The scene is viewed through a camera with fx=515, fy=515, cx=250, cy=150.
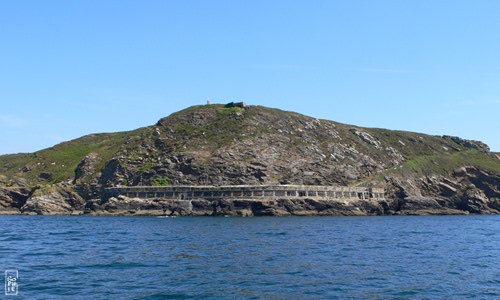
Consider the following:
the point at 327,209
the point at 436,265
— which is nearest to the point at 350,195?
the point at 327,209

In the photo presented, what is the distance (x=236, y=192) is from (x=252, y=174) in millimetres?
13218

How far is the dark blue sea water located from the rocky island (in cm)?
7044

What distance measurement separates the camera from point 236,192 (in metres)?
137

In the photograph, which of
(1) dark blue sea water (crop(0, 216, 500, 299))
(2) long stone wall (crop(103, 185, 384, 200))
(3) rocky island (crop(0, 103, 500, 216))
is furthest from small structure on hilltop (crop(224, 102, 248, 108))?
(1) dark blue sea water (crop(0, 216, 500, 299))

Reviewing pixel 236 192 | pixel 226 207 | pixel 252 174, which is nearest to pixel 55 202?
pixel 226 207

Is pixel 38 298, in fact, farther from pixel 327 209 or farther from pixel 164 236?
pixel 327 209

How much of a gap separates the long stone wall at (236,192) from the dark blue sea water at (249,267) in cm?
6824

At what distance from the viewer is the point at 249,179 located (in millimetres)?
147625

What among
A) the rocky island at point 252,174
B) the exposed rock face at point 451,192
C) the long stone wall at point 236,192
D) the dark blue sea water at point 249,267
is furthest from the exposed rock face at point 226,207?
the dark blue sea water at point 249,267

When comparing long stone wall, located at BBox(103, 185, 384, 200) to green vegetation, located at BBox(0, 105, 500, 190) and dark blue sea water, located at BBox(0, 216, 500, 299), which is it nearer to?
green vegetation, located at BBox(0, 105, 500, 190)

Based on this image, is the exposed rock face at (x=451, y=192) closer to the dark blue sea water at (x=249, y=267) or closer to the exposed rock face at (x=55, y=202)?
the dark blue sea water at (x=249, y=267)

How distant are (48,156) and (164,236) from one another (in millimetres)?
144262

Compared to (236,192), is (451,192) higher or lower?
higher

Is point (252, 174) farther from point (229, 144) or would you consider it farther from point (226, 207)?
point (226, 207)
